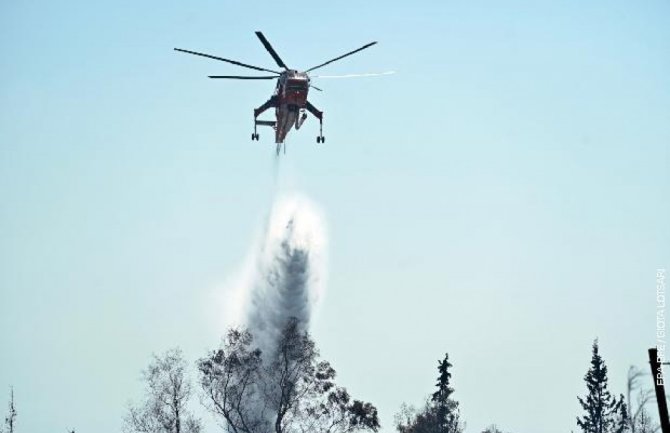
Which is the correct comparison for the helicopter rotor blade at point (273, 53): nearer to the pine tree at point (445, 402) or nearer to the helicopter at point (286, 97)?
the helicopter at point (286, 97)

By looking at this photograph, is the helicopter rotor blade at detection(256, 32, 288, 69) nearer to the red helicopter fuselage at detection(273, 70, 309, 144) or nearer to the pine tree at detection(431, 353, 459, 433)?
the red helicopter fuselage at detection(273, 70, 309, 144)

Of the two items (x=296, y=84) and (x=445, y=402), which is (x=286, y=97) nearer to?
(x=296, y=84)

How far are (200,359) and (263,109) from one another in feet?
62.7

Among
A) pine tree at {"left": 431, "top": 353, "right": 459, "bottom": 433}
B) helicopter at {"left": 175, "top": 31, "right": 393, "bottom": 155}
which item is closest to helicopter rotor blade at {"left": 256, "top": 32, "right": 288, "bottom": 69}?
helicopter at {"left": 175, "top": 31, "right": 393, "bottom": 155}

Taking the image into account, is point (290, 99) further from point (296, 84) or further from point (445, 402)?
point (445, 402)

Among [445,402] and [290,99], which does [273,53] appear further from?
[445,402]

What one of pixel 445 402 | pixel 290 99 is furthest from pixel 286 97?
pixel 445 402

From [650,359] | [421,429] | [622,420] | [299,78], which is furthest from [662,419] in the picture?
[622,420]

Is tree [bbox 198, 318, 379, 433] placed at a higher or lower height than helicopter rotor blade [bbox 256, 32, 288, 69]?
lower

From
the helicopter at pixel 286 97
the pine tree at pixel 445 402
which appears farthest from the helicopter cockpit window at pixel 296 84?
the pine tree at pixel 445 402

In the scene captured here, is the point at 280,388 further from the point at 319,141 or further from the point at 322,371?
the point at 319,141

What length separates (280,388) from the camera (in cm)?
8506

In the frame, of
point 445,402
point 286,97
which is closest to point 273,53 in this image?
point 286,97

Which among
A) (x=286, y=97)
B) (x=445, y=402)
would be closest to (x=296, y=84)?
(x=286, y=97)
